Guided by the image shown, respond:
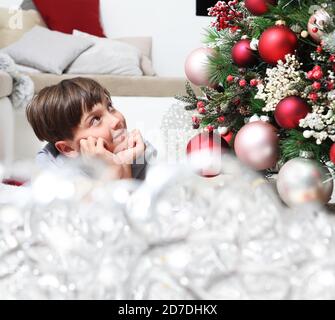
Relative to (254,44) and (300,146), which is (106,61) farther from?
(300,146)

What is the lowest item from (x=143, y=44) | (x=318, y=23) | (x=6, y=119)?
(x=143, y=44)

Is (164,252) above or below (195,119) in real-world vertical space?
above

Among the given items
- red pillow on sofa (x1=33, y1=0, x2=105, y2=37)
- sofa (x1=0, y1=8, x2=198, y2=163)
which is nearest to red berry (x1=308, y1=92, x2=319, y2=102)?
sofa (x1=0, y1=8, x2=198, y2=163)

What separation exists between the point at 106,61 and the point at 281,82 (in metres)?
2.01

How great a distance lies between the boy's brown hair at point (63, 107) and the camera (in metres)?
0.81

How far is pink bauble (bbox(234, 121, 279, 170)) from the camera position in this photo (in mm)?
729

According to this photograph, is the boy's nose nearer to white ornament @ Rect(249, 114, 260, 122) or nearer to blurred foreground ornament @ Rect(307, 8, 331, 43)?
white ornament @ Rect(249, 114, 260, 122)

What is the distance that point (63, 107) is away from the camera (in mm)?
807

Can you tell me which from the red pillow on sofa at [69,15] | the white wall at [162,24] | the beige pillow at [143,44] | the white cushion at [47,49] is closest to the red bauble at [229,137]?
the white cushion at [47,49]

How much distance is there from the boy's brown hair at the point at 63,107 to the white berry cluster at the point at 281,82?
246 mm

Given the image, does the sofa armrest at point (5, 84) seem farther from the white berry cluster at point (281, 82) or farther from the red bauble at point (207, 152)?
the white berry cluster at point (281, 82)

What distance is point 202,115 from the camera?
35.0 inches

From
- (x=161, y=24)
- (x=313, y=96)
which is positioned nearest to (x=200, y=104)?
(x=313, y=96)

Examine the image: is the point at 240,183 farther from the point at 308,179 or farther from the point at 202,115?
the point at 202,115
